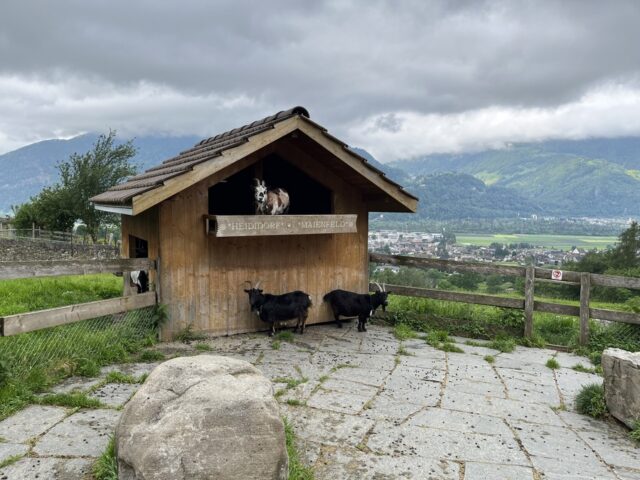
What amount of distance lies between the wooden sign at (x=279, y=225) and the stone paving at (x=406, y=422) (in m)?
1.81

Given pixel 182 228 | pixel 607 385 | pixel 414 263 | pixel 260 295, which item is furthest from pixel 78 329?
pixel 607 385

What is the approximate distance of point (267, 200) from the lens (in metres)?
8.30

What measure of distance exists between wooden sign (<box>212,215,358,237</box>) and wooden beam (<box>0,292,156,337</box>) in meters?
1.54

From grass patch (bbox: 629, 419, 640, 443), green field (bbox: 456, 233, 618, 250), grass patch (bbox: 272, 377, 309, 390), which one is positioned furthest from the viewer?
green field (bbox: 456, 233, 618, 250)

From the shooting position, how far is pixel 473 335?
28.6ft

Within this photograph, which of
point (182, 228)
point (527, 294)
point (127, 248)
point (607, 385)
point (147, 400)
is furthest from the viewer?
point (127, 248)

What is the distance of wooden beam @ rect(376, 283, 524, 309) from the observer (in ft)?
27.5

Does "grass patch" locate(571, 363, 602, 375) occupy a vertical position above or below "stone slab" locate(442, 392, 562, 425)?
below

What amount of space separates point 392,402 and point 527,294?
13.2 ft

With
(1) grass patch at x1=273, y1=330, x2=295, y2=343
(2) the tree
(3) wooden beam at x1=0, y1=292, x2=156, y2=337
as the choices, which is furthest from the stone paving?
(2) the tree

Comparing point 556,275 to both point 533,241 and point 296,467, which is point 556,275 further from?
point 533,241

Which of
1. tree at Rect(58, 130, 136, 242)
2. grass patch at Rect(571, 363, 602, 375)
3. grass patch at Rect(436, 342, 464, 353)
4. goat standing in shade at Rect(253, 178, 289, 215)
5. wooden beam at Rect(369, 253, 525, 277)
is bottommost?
grass patch at Rect(571, 363, 602, 375)

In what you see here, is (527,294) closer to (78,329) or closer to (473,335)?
(473,335)

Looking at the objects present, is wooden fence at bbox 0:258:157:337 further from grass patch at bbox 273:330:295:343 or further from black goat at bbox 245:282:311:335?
grass patch at bbox 273:330:295:343
